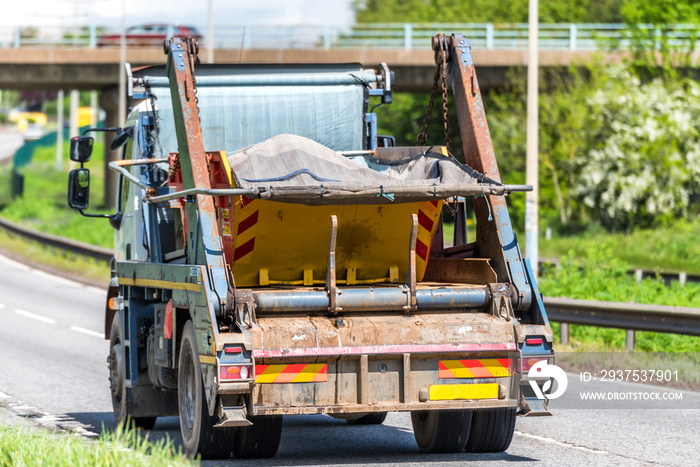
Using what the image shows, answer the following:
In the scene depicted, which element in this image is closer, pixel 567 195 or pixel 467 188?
pixel 467 188

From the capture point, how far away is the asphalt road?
341 inches

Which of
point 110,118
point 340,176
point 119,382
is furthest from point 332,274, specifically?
point 110,118

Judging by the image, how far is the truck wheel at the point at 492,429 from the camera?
28.6 ft

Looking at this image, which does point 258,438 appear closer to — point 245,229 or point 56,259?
point 245,229

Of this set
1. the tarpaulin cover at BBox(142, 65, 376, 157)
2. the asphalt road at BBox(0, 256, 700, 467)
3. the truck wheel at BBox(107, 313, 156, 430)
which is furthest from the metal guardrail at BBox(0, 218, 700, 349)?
the truck wheel at BBox(107, 313, 156, 430)

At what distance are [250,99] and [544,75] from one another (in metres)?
33.2

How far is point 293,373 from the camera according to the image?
7852 mm

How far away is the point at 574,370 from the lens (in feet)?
47.0

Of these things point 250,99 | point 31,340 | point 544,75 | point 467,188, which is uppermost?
point 544,75

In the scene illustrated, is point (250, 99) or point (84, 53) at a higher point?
point (84, 53)

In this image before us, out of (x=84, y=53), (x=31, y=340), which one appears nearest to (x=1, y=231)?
(x=84, y=53)

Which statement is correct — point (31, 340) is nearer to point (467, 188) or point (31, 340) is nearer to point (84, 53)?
point (467, 188)

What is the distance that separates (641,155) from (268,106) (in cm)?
2752

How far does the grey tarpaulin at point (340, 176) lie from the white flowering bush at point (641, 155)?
92.7ft
